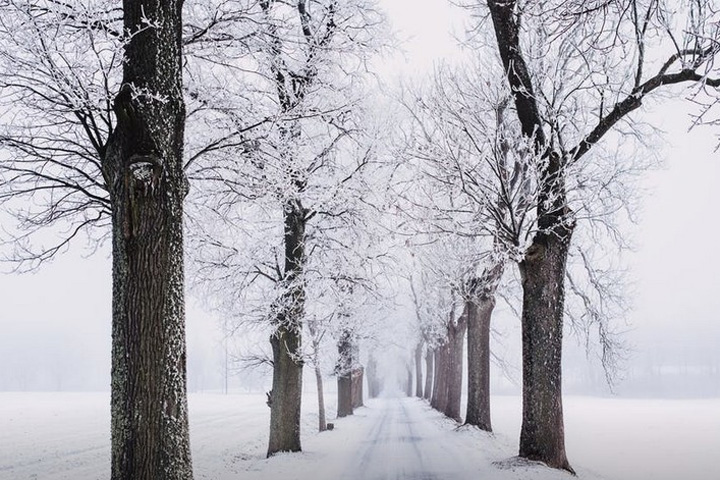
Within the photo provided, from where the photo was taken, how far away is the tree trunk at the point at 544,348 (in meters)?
9.93

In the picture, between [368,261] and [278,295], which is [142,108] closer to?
[278,295]

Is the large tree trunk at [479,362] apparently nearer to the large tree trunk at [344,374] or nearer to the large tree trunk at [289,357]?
the large tree trunk at [289,357]

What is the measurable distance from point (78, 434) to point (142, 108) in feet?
76.3

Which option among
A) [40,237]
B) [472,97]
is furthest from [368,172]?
[40,237]

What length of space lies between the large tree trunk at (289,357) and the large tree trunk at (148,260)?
22.4ft

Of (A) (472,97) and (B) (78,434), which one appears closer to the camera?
(A) (472,97)

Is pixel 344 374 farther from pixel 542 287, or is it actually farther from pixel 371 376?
pixel 371 376

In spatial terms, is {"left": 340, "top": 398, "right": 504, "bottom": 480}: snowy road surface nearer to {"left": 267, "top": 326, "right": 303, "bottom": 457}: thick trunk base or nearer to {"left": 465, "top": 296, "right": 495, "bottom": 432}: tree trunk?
{"left": 465, "top": 296, "right": 495, "bottom": 432}: tree trunk

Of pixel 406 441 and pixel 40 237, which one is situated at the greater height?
pixel 40 237

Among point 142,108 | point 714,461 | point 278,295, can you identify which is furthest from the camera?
point 714,461

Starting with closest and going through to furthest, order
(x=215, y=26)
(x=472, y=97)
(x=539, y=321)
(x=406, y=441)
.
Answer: (x=215, y=26) → (x=539, y=321) → (x=472, y=97) → (x=406, y=441)

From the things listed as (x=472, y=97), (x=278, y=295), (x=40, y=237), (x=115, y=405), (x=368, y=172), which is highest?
(x=472, y=97)

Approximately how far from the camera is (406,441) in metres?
16.4

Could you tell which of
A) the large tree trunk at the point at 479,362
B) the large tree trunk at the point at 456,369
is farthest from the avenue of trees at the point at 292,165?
the large tree trunk at the point at 456,369
